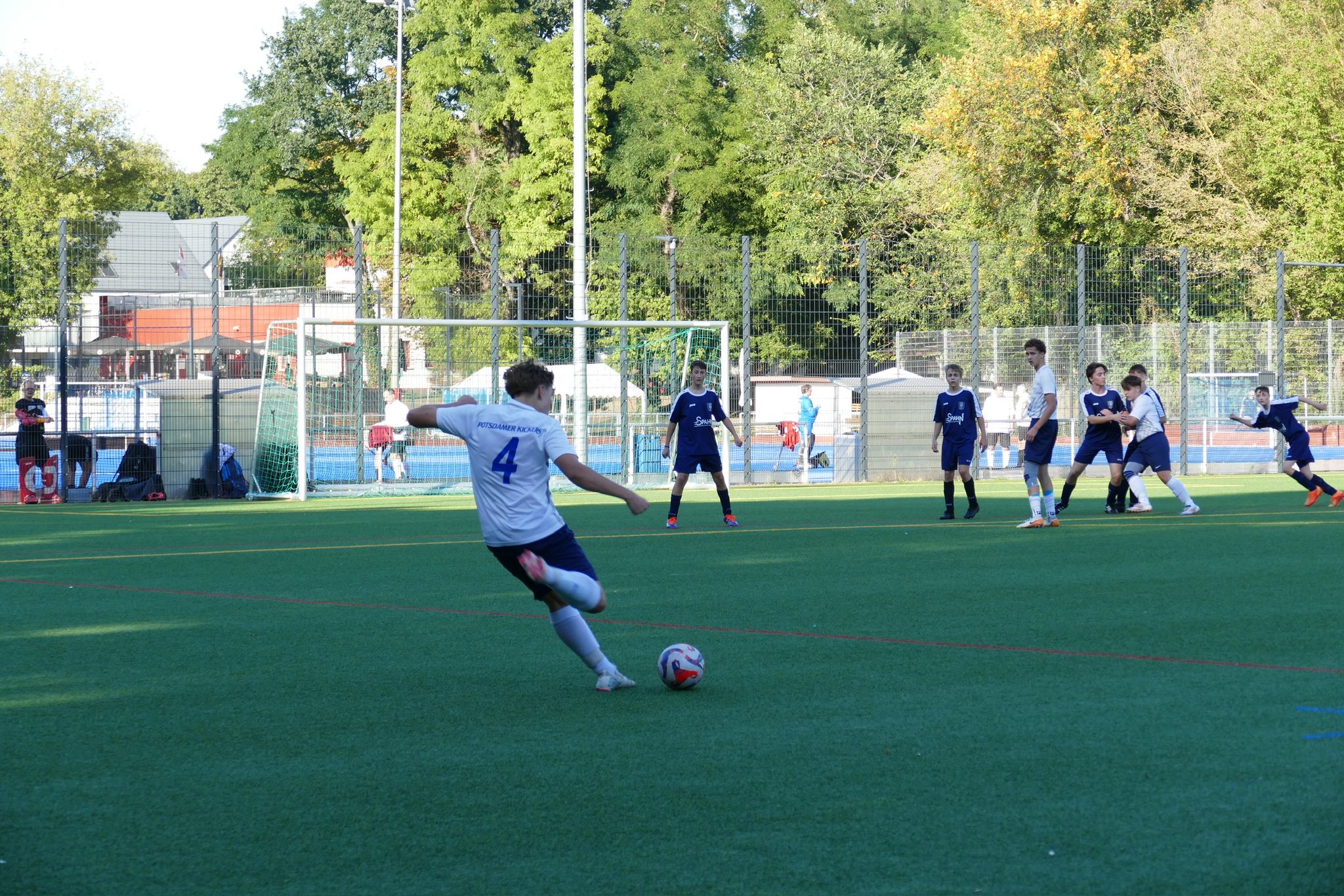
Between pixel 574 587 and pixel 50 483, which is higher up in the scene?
pixel 574 587

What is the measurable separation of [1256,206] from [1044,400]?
992 inches

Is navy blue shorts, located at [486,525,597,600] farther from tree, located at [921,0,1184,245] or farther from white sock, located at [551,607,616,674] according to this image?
tree, located at [921,0,1184,245]

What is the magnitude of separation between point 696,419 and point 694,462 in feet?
1.72

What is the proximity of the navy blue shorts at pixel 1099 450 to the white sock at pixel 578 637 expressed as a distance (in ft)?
39.8

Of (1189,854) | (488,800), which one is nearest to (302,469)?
(488,800)

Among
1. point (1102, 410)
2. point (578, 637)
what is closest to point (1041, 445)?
point (1102, 410)

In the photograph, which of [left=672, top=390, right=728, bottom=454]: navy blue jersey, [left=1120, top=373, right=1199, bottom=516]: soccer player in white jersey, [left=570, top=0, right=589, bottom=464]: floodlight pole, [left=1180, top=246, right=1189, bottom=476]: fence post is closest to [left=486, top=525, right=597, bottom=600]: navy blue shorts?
[left=672, top=390, right=728, bottom=454]: navy blue jersey

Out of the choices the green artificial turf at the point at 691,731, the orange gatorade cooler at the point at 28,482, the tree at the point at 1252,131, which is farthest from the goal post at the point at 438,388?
the tree at the point at 1252,131

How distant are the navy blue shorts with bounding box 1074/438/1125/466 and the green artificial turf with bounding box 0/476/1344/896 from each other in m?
5.24

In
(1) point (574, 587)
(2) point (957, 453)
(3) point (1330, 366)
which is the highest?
(3) point (1330, 366)

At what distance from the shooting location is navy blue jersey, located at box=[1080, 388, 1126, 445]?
1784 centimetres

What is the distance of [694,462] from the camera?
1748 centimetres

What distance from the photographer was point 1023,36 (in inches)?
1533

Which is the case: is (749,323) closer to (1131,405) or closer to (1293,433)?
(1131,405)
